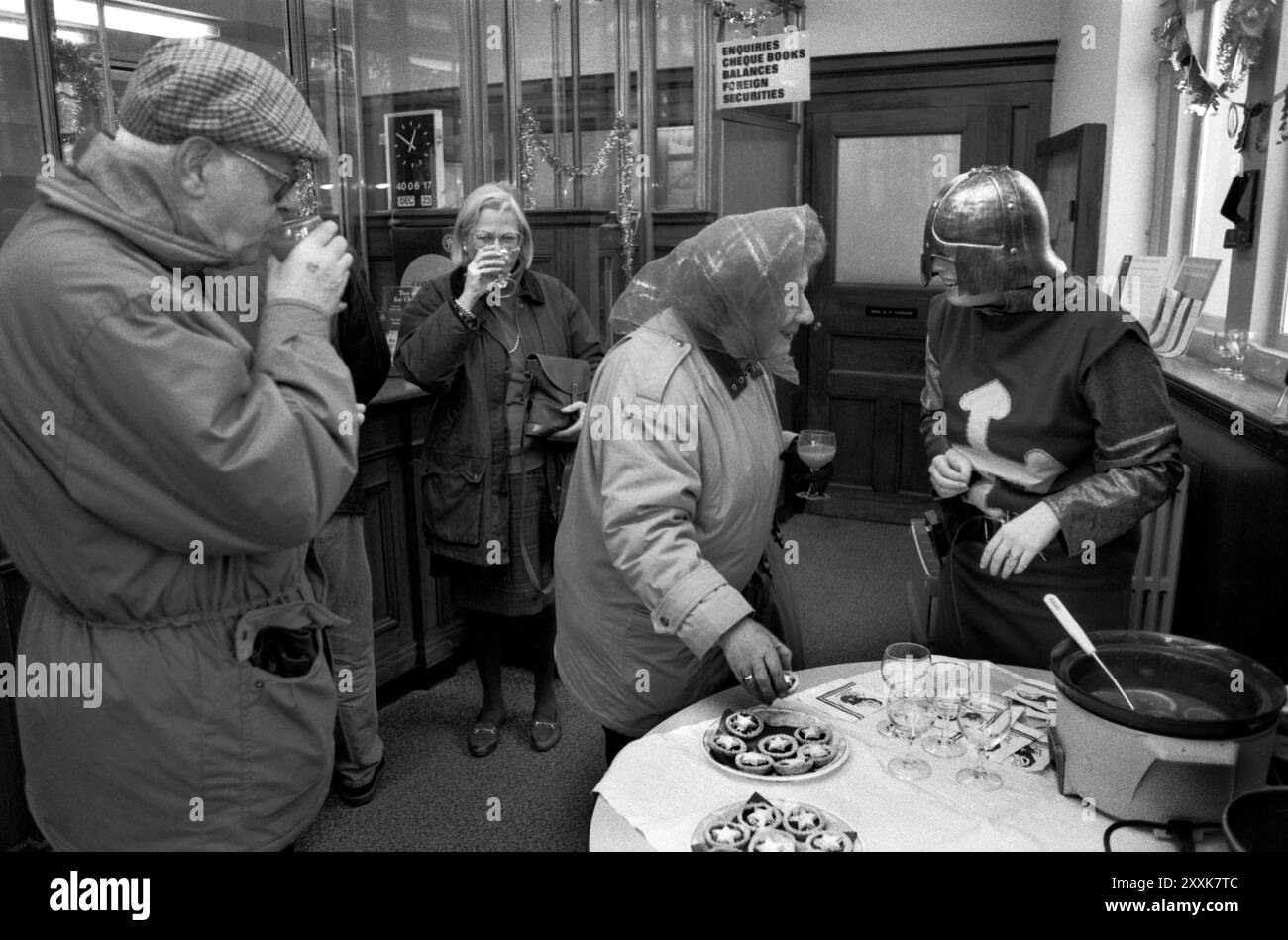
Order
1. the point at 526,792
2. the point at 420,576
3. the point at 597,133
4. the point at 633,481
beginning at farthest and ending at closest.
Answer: the point at 597,133
the point at 420,576
the point at 526,792
the point at 633,481

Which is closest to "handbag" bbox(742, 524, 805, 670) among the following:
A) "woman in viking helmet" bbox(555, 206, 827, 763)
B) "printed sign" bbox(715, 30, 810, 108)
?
"woman in viking helmet" bbox(555, 206, 827, 763)

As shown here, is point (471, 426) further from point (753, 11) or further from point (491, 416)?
point (753, 11)

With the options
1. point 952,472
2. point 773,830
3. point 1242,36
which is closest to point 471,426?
point 952,472

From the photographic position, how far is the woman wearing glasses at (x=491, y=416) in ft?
9.14

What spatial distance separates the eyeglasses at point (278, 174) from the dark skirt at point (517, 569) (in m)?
1.65

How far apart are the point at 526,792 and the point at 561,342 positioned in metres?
1.31

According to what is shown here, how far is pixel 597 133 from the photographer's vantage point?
487 centimetres

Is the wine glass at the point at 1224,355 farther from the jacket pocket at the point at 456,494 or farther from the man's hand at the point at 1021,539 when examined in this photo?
the jacket pocket at the point at 456,494

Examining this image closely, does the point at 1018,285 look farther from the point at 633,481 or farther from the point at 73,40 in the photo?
the point at 73,40

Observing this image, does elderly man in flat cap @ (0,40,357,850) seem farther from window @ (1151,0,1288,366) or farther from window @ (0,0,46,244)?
window @ (1151,0,1288,366)

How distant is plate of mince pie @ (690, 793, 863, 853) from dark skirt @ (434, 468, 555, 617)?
5.76ft

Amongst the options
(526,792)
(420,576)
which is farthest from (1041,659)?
(420,576)

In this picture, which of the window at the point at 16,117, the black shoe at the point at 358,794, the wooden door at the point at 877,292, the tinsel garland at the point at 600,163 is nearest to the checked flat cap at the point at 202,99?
the black shoe at the point at 358,794
